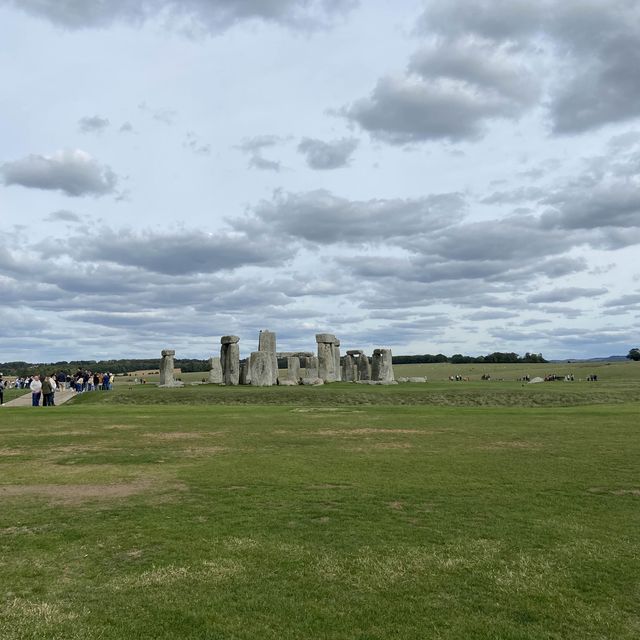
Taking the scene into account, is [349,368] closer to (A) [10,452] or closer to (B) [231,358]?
(B) [231,358]

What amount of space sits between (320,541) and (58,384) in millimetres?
53569

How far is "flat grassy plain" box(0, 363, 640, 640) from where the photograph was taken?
536 cm

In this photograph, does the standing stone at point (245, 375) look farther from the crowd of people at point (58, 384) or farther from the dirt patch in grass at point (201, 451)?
the dirt patch in grass at point (201, 451)

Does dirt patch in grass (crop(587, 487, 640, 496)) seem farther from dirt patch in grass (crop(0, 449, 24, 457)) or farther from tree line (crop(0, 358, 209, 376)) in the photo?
tree line (crop(0, 358, 209, 376))

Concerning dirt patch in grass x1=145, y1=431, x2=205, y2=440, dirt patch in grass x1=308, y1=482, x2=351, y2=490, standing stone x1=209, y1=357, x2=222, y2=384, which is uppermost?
standing stone x1=209, y1=357, x2=222, y2=384

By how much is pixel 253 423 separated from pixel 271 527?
13718mm

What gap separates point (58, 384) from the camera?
182ft

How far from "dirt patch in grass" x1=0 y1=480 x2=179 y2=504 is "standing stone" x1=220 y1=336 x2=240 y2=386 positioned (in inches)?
1516

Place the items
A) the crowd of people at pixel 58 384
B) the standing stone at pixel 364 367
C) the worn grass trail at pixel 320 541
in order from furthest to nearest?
the standing stone at pixel 364 367 → the crowd of people at pixel 58 384 → the worn grass trail at pixel 320 541

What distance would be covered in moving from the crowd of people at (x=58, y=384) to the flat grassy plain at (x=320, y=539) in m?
17.0

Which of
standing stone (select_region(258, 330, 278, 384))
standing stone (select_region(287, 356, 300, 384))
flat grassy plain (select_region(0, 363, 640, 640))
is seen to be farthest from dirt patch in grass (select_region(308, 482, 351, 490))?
standing stone (select_region(287, 356, 300, 384))

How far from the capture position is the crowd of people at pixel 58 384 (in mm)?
32156

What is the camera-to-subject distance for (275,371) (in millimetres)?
47750

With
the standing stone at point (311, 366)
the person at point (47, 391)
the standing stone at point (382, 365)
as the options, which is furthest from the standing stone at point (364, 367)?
the person at point (47, 391)
